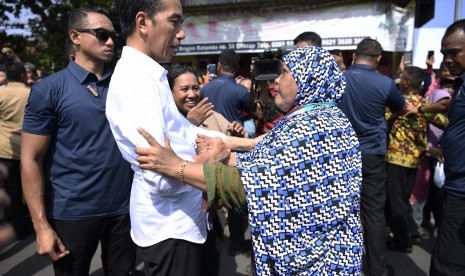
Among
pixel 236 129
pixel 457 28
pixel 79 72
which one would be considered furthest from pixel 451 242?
pixel 79 72

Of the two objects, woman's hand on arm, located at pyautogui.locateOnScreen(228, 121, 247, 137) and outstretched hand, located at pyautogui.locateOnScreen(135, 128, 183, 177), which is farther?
woman's hand on arm, located at pyautogui.locateOnScreen(228, 121, 247, 137)

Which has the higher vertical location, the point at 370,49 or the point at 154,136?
the point at 370,49

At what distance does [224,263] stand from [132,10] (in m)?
3.04

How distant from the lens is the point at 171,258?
1671mm

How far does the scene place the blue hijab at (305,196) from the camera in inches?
57.1

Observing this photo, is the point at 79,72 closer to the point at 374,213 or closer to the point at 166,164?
the point at 166,164

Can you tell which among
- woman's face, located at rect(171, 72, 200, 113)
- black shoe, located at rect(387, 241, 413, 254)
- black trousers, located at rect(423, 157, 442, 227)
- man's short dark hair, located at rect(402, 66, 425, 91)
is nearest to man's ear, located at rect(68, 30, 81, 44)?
woman's face, located at rect(171, 72, 200, 113)

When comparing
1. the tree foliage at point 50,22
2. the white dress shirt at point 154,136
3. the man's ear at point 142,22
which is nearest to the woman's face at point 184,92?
the white dress shirt at point 154,136

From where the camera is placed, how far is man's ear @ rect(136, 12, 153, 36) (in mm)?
1604

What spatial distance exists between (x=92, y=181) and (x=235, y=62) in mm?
2910

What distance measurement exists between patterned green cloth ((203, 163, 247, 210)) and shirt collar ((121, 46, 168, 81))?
0.44 m

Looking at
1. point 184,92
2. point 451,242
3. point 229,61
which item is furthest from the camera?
point 229,61

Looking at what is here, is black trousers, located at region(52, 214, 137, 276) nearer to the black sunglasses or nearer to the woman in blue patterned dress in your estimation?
the woman in blue patterned dress

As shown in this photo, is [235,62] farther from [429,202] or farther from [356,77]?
[429,202]
